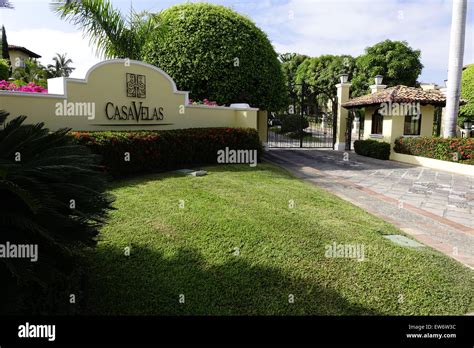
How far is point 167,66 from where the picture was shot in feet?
45.4

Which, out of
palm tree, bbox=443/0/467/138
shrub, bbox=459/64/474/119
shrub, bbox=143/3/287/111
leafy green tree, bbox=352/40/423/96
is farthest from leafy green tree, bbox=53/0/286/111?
leafy green tree, bbox=352/40/423/96

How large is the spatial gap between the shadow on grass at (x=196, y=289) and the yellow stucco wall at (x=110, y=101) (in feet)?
15.6

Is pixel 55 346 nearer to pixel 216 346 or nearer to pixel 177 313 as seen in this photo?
pixel 177 313

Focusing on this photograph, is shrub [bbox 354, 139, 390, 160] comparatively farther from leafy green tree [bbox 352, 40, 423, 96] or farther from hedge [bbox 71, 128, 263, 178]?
leafy green tree [bbox 352, 40, 423, 96]

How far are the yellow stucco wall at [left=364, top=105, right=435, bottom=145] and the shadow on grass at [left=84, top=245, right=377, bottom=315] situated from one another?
→ 13803 millimetres

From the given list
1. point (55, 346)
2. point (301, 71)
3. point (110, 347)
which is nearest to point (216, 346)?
point (110, 347)

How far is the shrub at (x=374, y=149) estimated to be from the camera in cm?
1584

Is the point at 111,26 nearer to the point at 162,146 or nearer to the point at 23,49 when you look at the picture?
the point at 162,146

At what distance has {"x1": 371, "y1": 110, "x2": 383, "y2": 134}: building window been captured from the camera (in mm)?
18125

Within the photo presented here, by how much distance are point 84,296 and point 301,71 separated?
128 feet

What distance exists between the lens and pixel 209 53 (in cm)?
1364

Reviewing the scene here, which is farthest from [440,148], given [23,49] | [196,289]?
Result: [23,49]

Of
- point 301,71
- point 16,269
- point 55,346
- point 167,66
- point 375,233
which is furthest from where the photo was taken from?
point 301,71

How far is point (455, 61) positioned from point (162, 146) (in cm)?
1187
